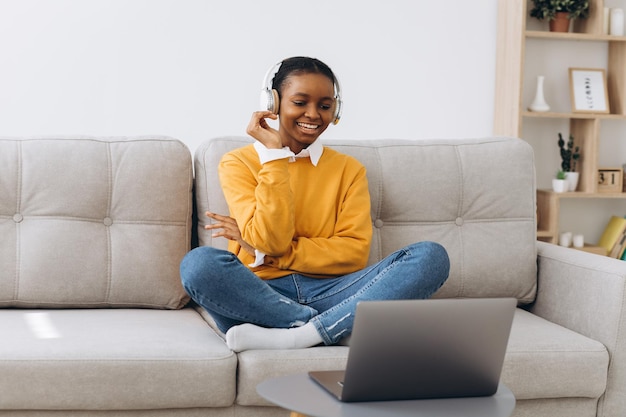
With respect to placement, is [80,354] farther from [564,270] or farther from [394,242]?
[564,270]

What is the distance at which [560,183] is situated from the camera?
3.91m

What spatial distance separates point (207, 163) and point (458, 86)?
198 cm

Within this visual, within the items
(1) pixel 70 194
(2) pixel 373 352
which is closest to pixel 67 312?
(1) pixel 70 194

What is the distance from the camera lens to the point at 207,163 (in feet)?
7.45

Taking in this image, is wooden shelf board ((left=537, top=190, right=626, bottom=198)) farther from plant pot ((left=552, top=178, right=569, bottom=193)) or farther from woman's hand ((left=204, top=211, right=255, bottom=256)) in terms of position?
woman's hand ((left=204, top=211, right=255, bottom=256))

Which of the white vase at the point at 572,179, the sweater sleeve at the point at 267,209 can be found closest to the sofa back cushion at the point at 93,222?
the sweater sleeve at the point at 267,209

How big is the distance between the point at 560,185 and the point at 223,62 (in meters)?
1.64

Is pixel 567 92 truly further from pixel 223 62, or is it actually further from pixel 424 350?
pixel 424 350

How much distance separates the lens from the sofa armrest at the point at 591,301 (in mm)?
1988

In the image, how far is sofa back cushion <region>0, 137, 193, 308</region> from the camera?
7.04 ft

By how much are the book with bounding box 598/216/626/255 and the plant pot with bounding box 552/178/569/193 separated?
341mm

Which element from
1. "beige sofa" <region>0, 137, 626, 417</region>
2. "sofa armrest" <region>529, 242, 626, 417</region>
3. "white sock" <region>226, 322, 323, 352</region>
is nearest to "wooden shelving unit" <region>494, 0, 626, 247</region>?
"beige sofa" <region>0, 137, 626, 417</region>

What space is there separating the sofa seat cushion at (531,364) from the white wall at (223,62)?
6.50 ft

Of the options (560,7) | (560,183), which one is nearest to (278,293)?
(560,183)
